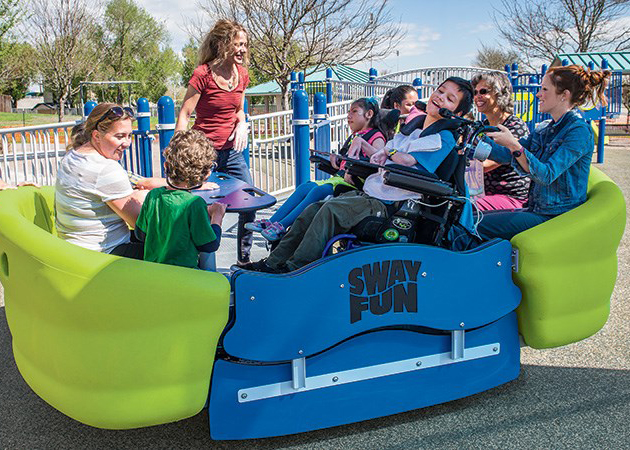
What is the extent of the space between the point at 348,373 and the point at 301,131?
3.67 metres

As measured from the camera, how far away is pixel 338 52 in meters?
20.1

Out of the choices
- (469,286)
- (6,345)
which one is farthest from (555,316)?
(6,345)

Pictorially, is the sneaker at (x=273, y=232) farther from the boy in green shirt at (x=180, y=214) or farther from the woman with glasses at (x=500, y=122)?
the woman with glasses at (x=500, y=122)

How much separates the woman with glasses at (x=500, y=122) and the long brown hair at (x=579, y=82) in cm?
67

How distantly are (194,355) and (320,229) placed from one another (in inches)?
35.4

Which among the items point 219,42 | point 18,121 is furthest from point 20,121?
point 219,42

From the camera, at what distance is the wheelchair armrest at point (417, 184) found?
96.7 inches

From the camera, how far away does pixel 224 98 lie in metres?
3.96

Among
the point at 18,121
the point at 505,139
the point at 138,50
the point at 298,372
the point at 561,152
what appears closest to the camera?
the point at 298,372

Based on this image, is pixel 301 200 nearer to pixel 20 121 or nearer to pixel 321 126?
pixel 321 126

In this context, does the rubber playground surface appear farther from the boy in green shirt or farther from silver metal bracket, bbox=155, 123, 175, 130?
silver metal bracket, bbox=155, 123, 175, 130

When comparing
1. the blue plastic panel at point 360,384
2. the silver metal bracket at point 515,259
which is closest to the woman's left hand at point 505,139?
the silver metal bracket at point 515,259

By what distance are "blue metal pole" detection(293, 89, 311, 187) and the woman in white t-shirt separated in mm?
3051

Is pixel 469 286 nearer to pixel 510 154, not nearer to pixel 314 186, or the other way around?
pixel 510 154
